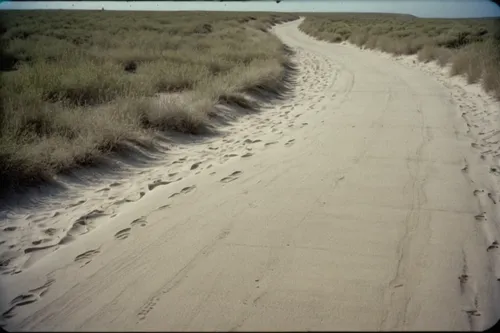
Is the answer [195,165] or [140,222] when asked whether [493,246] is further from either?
[195,165]

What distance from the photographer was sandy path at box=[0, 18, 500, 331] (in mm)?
2561

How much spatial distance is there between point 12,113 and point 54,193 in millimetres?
2319

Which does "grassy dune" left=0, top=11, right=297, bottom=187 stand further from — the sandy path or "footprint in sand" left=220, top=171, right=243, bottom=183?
"footprint in sand" left=220, top=171, right=243, bottom=183

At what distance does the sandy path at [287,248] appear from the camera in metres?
2.56

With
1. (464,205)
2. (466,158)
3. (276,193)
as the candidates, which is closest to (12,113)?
(276,193)

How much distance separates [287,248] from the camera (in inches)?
132

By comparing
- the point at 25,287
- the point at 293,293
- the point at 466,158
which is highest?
the point at 466,158

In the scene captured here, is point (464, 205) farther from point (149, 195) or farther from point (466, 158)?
point (149, 195)

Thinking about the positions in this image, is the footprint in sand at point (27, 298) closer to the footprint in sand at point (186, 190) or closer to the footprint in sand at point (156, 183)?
the footprint in sand at point (186, 190)

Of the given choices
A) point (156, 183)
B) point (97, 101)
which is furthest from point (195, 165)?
point (97, 101)

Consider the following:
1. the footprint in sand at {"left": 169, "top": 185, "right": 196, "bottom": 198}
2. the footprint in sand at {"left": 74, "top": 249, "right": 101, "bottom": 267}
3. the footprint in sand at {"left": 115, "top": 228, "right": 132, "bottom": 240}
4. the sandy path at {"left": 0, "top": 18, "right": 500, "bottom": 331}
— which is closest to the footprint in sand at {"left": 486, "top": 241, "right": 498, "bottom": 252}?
the sandy path at {"left": 0, "top": 18, "right": 500, "bottom": 331}

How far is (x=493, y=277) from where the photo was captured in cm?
296

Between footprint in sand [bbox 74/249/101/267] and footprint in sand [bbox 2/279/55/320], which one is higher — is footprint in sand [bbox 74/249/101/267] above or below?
above

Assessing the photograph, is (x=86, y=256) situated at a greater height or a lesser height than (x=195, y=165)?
lesser
